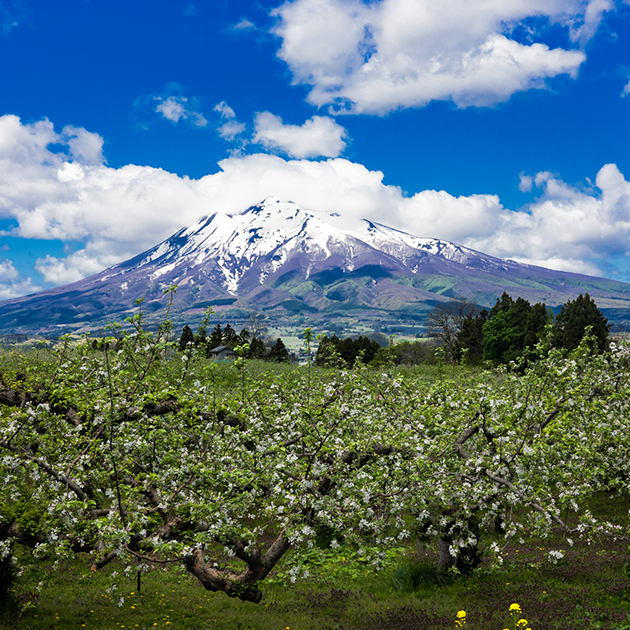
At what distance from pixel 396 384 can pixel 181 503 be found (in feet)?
19.0

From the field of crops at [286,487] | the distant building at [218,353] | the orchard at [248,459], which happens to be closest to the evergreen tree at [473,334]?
the distant building at [218,353]

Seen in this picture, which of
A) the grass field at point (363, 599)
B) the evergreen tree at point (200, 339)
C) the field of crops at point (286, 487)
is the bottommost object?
the grass field at point (363, 599)

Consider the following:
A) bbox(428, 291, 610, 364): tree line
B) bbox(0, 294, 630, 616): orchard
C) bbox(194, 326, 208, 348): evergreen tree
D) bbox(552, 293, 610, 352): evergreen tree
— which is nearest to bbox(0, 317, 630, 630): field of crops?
bbox(0, 294, 630, 616): orchard

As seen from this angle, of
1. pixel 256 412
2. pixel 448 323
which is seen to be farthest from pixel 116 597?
pixel 448 323

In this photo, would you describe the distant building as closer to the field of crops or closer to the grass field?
the field of crops

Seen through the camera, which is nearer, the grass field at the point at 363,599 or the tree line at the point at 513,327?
the grass field at the point at 363,599

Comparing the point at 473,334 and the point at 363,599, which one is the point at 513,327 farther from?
the point at 363,599

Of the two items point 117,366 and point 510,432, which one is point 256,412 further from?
point 510,432

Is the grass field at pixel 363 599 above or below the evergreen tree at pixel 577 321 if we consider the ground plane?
below

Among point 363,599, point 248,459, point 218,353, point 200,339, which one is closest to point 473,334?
point 218,353

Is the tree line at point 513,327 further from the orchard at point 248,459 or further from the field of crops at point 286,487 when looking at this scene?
the orchard at point 248,459

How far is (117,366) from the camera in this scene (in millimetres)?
10250

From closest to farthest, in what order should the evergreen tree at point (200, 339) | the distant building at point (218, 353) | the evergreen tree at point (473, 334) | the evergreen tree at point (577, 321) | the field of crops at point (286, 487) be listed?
the field of crops at point (286, 487) < the evergreen tree at point (200, 339) < the distant building at point (218, 353) < the evergreen tree at point (577, 321) < the evergreen tree at point (473, 334)

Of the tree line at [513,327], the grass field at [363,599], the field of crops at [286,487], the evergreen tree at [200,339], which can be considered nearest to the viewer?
the field of crops at [286,487]
